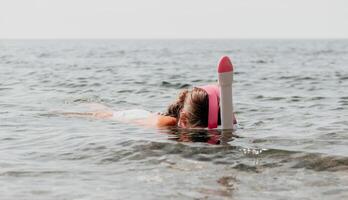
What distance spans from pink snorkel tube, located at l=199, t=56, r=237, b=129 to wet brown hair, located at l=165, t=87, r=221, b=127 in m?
0.08

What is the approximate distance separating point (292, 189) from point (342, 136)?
10.3 ft

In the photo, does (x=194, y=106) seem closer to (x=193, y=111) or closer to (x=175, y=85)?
(x=193, y=111)

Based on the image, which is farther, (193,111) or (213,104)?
(193,111)

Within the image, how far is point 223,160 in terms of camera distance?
6.33m

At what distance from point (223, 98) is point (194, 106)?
52 centimetres

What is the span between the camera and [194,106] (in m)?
7.63

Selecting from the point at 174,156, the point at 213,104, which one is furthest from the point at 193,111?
the point at 174,156

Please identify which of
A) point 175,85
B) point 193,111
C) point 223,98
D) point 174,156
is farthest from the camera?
point 175,85

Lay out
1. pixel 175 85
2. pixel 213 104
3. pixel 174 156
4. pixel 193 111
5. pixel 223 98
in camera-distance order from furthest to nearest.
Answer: pixel 175 85
pixel 193 111
pixel 213 104
pixel 223 98
pixel 174 156

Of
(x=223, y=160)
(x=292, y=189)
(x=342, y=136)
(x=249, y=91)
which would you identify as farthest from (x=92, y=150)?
(x=249, y=91)

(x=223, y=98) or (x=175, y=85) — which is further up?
(x=223, y=98)

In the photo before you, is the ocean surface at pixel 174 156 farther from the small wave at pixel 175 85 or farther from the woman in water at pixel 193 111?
the small wave at pixel 175 85

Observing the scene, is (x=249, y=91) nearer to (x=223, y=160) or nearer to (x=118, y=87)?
(x=118, y=87)

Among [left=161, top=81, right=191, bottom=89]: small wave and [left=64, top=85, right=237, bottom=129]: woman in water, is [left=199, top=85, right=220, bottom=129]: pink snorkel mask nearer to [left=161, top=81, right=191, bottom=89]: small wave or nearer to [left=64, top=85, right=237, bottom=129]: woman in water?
[left=64, top=85, right=237, bottom=129]: woman in water
